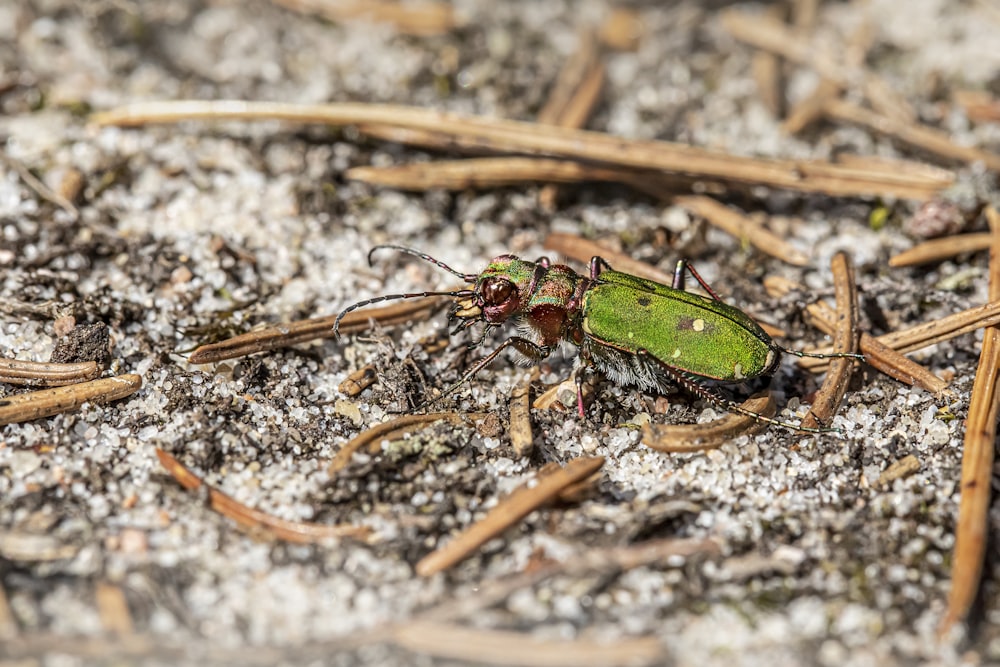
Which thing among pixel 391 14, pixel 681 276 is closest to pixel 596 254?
pixel 681 276

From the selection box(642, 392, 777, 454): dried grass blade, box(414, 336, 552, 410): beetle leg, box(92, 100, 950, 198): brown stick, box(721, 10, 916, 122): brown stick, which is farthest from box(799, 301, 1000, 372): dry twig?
box(721, 10, 916, 122): brown stick

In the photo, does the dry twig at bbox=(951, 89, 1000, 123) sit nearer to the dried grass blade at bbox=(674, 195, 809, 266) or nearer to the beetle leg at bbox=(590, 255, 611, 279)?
the dried grass blade at bbox=(674, 195, 809, 266)

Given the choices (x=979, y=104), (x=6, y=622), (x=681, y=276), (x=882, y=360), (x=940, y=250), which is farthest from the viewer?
(x=979, y=104)

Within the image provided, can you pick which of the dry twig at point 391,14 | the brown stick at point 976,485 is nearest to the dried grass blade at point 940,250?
the brown stick at point 976,485

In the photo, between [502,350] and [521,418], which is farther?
[502,350]

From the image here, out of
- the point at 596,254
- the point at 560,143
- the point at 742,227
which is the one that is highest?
the point at 560,143

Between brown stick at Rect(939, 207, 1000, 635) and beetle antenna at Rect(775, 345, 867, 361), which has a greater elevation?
beetle antenna at Rect(775, 345, 867, 361)

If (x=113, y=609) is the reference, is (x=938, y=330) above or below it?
above

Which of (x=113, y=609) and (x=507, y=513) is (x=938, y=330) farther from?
(x=113, y=609)

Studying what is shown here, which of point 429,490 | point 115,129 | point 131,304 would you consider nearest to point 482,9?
point 115,129
